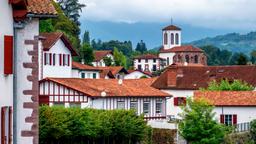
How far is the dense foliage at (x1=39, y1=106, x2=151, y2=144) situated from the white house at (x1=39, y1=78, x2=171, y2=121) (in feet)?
23.6

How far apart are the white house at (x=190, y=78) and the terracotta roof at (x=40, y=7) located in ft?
203

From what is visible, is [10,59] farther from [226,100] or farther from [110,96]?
[226,100]

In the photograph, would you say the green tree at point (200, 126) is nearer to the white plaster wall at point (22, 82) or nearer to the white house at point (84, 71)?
the white plaster wall at point (22, 82)

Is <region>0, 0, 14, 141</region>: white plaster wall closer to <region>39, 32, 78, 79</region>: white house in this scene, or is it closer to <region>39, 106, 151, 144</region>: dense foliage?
<region>39, 106, 151, 144</region>: dense foliage

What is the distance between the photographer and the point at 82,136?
4409 cm

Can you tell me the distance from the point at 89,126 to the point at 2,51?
1009 inches

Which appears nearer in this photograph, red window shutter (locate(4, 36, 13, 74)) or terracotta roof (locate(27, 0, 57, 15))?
red window shutter (locate(4, 36, 13, 74))

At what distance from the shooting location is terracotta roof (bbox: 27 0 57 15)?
21.2m

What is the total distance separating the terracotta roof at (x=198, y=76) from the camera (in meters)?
87.9

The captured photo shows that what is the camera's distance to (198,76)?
91688 millimetres

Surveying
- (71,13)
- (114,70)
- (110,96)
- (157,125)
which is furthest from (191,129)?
(71,13)

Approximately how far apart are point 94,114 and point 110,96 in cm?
1262

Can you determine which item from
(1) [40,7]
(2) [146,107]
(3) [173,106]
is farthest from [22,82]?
(3) [173,106]

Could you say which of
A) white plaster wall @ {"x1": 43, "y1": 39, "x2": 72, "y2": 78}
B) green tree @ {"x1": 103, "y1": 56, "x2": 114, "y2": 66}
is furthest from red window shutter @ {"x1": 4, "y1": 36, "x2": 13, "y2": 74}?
green tree @ {"x1": 103, "y1": 56, "x2": 114, "y2": 66}
